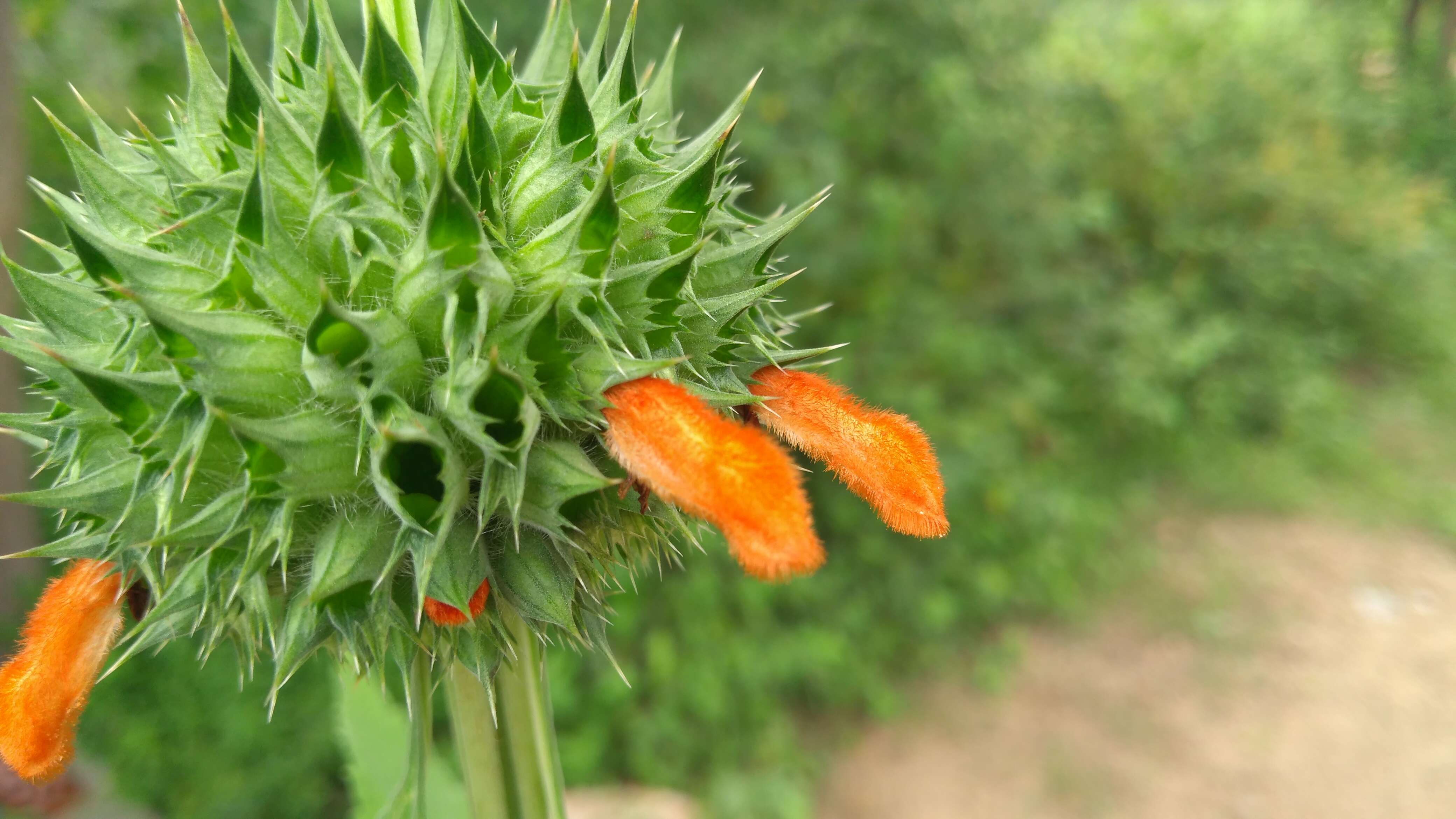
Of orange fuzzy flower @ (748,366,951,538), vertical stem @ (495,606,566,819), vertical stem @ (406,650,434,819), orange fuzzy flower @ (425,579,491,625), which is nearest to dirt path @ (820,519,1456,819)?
vertical stem @ (495,606,566,819)

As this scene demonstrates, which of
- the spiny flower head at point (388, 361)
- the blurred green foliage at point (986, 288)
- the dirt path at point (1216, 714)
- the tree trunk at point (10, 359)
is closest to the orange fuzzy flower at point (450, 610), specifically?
the spiny flower head at point (388, 361)

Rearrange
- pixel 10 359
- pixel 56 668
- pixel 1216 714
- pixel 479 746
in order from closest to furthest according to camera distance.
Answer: pixel 56 668
pixel 479 746
pixel 10 359
pixel 1216 714

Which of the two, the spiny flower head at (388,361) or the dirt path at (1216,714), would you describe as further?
the dirt path at (1216,714)

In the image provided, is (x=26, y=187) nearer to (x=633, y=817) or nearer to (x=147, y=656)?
(x=147, y=656)

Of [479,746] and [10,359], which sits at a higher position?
[479,746]

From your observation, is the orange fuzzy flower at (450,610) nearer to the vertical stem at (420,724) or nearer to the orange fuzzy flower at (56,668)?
the vertical stem at (420,724)

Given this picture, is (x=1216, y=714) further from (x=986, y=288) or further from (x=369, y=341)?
(x=369, y=341)

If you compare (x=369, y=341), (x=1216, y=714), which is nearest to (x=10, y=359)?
(x=369, y=341)

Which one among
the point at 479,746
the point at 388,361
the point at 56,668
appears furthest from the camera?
the point at 479,746
